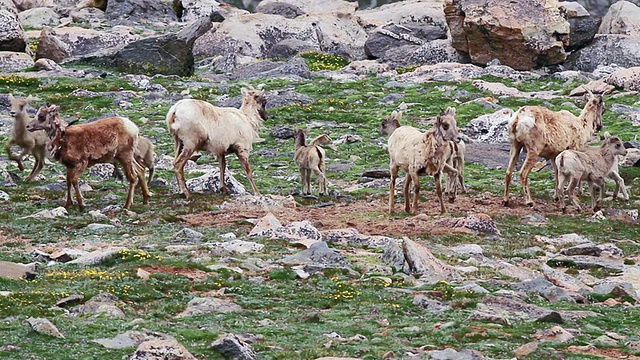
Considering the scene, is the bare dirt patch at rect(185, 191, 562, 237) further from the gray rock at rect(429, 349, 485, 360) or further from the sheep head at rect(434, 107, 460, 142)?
the gray rock at rect(429, 349, 485, 360)

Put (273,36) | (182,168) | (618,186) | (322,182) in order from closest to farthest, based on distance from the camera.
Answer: (182,168) < (618,186) < (322,182) < (273,36)

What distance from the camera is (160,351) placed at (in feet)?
31.0

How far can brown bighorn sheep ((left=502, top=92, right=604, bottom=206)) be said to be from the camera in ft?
70.5

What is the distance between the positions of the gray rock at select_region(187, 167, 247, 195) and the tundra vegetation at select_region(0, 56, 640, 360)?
48 centimetres

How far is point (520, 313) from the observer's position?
1247 cm

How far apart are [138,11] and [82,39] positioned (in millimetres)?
10240

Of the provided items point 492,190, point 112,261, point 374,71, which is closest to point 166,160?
point 492,190

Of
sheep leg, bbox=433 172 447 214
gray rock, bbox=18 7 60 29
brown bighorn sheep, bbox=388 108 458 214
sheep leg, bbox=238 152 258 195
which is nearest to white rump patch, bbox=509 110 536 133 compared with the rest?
brown bighorn sheep, bbox=388 108 458 214

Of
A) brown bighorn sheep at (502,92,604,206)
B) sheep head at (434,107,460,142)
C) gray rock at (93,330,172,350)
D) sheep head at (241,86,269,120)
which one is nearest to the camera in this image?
gray rock at (93,330,172,350)

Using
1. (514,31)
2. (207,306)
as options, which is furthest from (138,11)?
(207,306)

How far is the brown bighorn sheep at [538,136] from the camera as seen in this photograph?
21.5 metres

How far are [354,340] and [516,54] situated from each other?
32.0 meters

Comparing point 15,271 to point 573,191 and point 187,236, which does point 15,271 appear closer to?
point 187,236

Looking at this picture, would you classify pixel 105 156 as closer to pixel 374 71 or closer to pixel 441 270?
pixel 441 270
